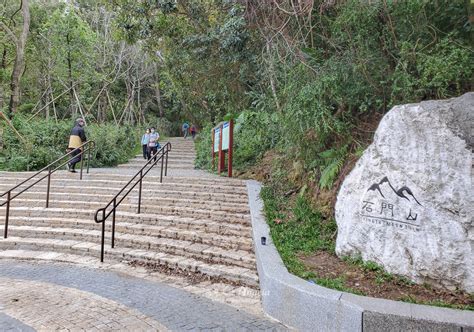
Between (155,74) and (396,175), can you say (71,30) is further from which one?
(396,175)

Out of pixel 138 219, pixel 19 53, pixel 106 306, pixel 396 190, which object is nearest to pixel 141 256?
pixel 138 219

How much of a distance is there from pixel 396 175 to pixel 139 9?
33.4 feet

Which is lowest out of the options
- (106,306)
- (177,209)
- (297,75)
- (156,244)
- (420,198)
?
(106,306)

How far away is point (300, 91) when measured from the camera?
6.34m

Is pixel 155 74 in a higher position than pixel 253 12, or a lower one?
higher

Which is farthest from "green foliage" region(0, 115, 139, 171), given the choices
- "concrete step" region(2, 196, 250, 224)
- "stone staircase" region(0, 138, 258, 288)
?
"concrete step" region(2, 196, 250, 224)

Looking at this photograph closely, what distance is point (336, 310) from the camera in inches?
141

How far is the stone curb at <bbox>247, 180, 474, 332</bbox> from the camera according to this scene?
3.27 metres

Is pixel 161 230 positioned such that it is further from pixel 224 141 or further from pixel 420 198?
pixel 420 198

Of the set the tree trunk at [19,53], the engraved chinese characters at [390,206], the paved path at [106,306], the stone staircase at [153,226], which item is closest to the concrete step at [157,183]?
the stone staircase at [153,226]

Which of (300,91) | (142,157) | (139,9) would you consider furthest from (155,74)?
(300,91)

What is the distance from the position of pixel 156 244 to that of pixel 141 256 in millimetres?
395

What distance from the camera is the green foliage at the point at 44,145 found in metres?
12.6

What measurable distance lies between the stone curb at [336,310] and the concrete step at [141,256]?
1.99 ft
